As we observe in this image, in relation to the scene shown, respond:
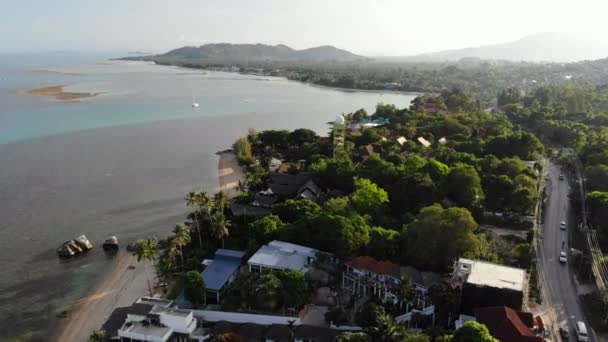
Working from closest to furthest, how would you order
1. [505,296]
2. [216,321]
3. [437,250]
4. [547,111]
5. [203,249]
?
[505,296] → [216,321] → [437,250] → [203,249] → [547,111]

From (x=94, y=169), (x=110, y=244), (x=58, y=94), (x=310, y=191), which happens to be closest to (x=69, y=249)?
(x=110, y=244)

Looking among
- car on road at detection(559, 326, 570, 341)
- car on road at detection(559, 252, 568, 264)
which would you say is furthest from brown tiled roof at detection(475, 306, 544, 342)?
car on road at detection(559, 252, 568, 264)

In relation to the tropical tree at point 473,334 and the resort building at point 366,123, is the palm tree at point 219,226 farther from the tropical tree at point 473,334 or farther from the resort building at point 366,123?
the resort building at point 366,123

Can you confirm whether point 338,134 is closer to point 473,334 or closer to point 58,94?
point 473,334

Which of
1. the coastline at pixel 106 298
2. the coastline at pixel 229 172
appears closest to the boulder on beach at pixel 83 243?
the coastline at pixel 106 298

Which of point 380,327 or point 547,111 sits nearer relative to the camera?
point 380,327

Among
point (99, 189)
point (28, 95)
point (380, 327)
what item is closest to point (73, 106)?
point (28, 95)

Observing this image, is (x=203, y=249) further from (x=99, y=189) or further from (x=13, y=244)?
(x=99, y=189)
